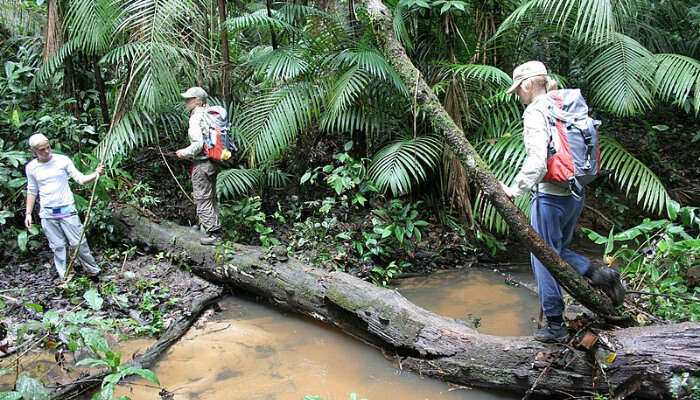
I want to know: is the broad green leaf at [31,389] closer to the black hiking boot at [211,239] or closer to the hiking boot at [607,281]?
the black hiking boot at [211,239]

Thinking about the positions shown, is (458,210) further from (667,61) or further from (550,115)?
(550,115)

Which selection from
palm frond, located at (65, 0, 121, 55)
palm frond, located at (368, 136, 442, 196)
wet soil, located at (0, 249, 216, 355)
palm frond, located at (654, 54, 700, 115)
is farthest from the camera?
palm frond, located at (65, 0, 121, 55)

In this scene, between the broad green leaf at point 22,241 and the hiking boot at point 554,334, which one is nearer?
the hiking boot at point 554,334

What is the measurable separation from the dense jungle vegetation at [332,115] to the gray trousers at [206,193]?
0.32 meters

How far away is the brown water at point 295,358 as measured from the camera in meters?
3.28

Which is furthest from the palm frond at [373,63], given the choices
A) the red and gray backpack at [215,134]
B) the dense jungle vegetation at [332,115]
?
Answer: the red and gray backpack at [215,134]

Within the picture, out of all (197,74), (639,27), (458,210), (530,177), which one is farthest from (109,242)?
(639,27)

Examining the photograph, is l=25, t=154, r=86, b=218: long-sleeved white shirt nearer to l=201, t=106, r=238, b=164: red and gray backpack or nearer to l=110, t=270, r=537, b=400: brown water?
l=201, t=106, r=238, b=164: red and gray backpack

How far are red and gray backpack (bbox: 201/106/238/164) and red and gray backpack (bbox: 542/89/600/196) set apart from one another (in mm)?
3410

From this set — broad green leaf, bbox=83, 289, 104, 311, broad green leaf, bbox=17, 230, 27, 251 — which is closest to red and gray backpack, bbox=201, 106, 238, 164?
broad green leaf, bbox=17, 230, 27, 251

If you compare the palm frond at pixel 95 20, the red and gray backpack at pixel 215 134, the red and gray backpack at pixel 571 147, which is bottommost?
the red and gray backpack at pixel 215 134

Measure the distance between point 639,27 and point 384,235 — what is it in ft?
16.5

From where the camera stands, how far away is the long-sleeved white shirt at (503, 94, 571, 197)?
2.71 m

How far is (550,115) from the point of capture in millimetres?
2770
